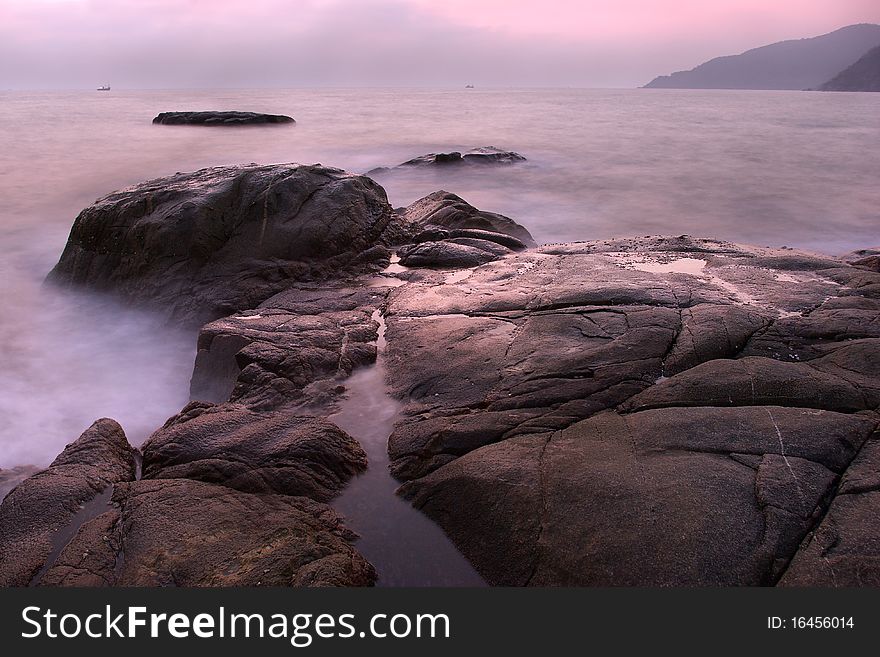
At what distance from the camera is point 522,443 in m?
3.85

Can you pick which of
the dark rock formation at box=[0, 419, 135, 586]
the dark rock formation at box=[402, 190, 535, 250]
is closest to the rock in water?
the dark rock formation at box=[402, 190, 535, 250]

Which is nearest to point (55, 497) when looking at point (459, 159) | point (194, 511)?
point (194, 511)

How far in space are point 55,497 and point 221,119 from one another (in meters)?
40.6

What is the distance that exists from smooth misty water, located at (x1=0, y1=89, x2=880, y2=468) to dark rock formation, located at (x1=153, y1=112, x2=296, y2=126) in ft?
7.48

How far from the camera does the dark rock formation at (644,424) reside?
2.97 metres

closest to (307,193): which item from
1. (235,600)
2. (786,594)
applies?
(235,600)

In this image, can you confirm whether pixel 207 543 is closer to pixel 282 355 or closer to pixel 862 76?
pixel 282 355

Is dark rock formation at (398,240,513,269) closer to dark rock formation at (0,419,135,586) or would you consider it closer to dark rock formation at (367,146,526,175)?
dark rock formation at (0,419,135,586)

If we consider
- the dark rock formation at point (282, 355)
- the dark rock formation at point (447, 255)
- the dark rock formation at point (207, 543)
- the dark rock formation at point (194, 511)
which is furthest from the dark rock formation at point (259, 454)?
the dark rock formation at point (447, 255)

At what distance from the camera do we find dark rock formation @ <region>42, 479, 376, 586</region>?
9.64ft

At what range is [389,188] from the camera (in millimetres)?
17125

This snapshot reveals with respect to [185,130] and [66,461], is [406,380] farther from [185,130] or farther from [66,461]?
[185,130]

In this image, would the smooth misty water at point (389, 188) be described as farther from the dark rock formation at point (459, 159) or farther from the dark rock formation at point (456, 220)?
the dark rock formation at point (456, 220)

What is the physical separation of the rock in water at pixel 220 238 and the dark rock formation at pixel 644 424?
2.17m
